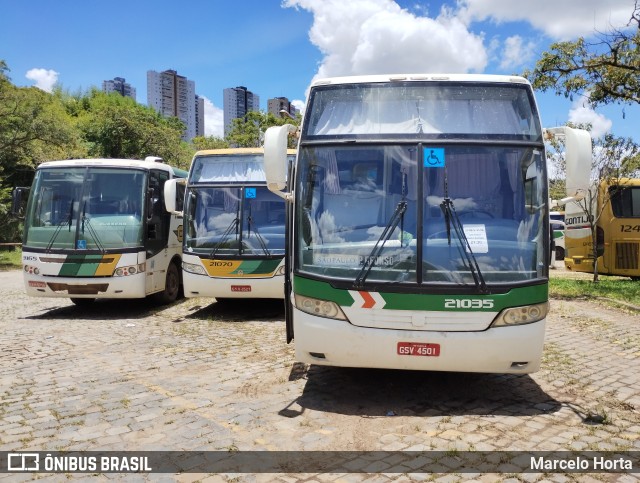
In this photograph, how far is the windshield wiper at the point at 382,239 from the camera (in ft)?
16.7

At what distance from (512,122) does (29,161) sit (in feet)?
91.3

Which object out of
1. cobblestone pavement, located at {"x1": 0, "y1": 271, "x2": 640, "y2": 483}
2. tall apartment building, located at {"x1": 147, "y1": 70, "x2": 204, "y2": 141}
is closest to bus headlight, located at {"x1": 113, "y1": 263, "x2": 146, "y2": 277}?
cobblestone pavement, located at {"x1": 0, "y1": 271, "x2": 640, "y2": 483}

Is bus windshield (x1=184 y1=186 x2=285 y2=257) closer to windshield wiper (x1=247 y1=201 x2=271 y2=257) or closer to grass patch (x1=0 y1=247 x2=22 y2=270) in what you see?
windshield wiper (x1=247 y1=201 x2=271 y2=257)

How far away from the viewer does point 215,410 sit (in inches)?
204

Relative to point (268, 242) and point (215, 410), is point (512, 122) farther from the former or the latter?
point (268, 242)

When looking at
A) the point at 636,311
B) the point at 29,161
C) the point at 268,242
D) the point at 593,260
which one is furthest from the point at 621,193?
the point at 29,161

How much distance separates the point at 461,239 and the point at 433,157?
2.68 feet

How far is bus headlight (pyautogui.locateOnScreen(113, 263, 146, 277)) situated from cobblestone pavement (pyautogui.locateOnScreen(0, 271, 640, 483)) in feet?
5.56

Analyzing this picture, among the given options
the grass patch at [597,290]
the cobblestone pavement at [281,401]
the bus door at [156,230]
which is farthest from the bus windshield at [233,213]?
the grass patch at [597,290]

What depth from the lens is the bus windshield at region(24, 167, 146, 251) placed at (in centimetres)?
1023

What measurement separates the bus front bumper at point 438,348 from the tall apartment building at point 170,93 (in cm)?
9597

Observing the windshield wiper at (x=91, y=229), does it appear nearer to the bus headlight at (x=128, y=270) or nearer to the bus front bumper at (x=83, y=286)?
the bus headlight at (x=128, y=270)

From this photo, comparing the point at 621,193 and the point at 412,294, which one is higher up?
the point at 621,193

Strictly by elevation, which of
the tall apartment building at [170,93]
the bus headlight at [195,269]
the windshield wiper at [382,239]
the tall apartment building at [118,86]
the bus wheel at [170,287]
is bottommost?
the bus wheel at [170,287]
